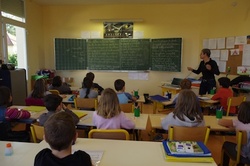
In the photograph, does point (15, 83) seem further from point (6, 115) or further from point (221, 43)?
point (221, 43)

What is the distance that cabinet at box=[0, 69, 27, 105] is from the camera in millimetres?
4578

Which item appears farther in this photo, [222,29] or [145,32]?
[145,32]

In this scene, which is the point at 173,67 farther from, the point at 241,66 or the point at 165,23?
the point at 241,66

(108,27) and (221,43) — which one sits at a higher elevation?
(108,27)

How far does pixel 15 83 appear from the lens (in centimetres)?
482

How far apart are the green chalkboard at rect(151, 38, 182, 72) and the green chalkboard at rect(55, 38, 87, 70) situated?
7.32 feet

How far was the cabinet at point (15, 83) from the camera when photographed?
180 inches

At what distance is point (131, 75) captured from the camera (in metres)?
7.04

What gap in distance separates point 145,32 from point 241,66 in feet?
9.50

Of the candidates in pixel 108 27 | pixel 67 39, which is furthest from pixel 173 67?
pixel 67 39

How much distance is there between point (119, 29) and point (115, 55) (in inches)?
32.1

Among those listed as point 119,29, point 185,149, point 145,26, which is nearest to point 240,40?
point 145,26

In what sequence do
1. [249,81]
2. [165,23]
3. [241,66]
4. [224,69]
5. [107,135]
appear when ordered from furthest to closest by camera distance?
[165,23] → [224,69] → [241,66] → [249,81] → [107,135]

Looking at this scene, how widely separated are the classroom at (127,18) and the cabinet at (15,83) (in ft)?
3.95
